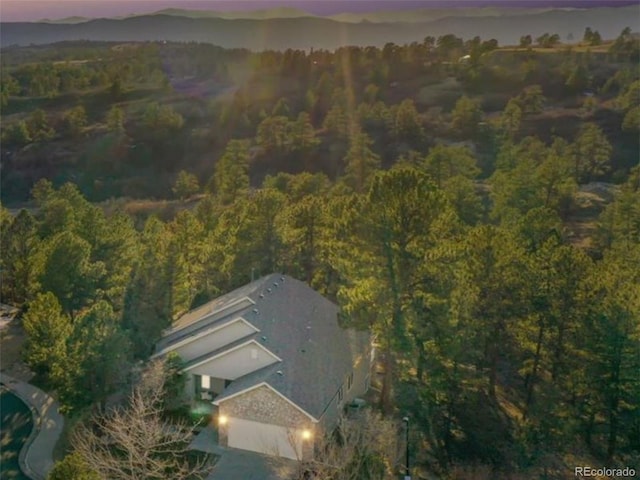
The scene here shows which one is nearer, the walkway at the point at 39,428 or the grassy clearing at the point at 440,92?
the walkway at the point at 39,428

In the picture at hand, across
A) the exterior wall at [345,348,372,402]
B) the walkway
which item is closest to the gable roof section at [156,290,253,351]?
the walkway

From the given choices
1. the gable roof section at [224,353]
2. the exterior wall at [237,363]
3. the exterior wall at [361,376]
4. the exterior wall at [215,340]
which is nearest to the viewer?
the gable roof section at [224,353]

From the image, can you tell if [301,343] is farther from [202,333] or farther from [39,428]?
[39,428]

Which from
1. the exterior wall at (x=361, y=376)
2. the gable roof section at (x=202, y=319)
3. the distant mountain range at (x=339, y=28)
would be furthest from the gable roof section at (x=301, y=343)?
the distant mountain range at (x=339, y=28)

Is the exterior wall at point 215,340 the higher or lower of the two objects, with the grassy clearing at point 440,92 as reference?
lower

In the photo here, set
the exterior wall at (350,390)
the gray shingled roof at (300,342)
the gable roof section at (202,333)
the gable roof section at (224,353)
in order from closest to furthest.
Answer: the gray shingled roof at (300,342) < the exterior wall at (350,390) < the gable roof section at (224,353) < the gable roof section at (202,333)

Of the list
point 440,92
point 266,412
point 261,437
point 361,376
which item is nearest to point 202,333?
point 266,412

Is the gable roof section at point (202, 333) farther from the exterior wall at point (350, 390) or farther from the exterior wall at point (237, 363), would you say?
the exterior wall at point (350, 390)

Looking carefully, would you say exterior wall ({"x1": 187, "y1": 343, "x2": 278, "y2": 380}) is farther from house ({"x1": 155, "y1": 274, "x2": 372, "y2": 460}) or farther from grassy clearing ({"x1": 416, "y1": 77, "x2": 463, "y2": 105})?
grassy clearing ({"x1": 416, "y1": 77, "x2": 463, "y2": 105})
